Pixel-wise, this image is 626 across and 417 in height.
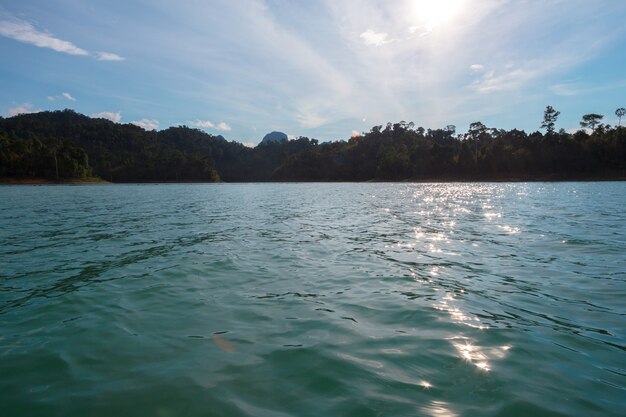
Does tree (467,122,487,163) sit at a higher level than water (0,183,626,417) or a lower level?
higher

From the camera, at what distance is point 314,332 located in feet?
21.7

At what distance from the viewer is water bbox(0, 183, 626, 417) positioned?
457 centimetres

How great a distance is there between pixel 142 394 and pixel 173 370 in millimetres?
631

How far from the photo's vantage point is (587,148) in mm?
128625

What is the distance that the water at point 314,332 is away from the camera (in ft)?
15.0

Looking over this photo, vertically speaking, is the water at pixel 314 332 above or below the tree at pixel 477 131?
below

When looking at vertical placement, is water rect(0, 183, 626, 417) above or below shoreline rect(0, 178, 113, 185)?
below

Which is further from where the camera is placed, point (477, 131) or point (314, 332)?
point (477, 131)

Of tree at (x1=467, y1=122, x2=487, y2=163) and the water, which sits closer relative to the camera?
the water

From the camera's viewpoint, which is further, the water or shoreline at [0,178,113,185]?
shoreline at [0,178,113,185]

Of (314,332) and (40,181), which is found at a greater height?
(40,181)

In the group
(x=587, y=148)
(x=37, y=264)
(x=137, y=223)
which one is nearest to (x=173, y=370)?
(x=37, y=264)

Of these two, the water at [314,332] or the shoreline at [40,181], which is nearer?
the water at [314,332]

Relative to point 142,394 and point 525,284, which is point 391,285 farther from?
point 142,394
